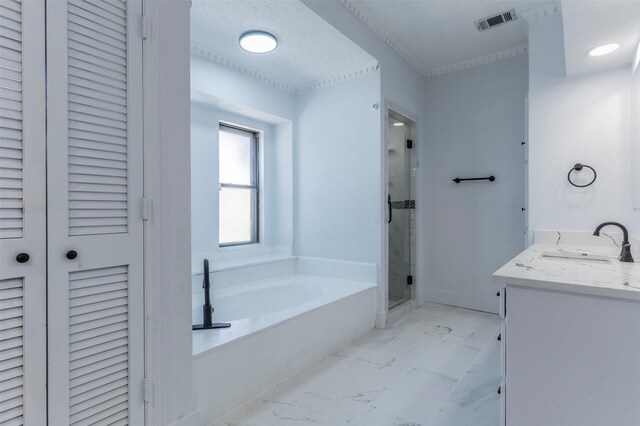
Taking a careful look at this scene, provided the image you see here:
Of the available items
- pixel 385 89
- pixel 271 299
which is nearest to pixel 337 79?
pixel 385 89

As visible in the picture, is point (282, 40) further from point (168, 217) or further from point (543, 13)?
point (543, 13)

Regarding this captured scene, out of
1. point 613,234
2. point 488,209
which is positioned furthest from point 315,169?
point 613,234

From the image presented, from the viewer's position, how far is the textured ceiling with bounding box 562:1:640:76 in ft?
4.69

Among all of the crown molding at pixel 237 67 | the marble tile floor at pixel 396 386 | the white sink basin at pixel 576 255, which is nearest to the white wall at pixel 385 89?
the marble tile floor at pixel 396 386

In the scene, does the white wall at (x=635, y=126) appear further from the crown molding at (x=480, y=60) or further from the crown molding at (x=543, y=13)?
the crown molding at (x=480, y=60)

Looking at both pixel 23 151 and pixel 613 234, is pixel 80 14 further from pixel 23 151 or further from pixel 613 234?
pixel 613 234

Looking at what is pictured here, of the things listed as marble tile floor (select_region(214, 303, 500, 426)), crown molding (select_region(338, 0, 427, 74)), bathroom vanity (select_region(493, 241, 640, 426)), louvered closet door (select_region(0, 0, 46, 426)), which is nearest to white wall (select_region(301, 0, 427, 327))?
crown molding (select_region(338, 0, 427, 74))

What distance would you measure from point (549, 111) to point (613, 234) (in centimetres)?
94

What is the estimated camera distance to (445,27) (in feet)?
9.55

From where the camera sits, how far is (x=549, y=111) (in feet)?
7.90

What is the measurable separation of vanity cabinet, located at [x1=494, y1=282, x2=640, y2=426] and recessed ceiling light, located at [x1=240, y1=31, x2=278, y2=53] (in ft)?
7.61

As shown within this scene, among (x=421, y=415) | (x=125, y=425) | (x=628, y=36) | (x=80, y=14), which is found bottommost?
(x=421, y=415)

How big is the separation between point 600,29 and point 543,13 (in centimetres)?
112

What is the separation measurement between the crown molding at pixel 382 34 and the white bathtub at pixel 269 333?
2.27m
